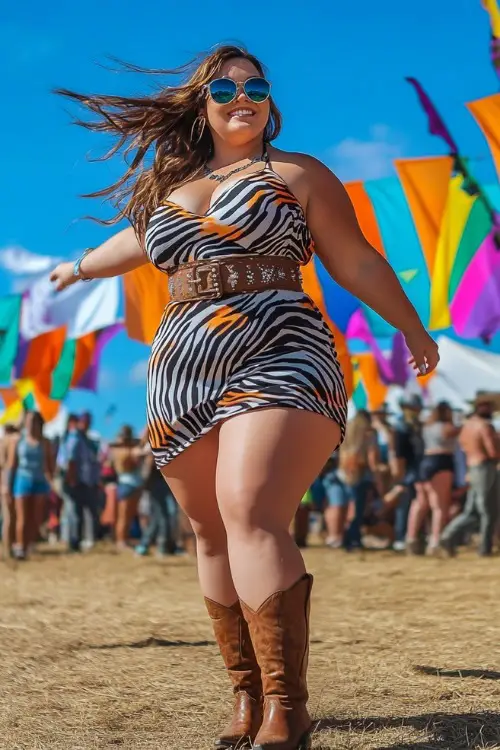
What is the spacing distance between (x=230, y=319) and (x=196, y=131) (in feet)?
2.47

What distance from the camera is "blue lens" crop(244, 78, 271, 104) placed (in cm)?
292

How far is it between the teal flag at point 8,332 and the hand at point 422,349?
45.8 ft

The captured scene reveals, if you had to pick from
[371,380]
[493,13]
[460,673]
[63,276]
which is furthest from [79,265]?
[371,380]

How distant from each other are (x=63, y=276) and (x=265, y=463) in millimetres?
1375

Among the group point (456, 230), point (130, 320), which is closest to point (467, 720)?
point (456, 230)

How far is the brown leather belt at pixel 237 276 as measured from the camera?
2.76 metres

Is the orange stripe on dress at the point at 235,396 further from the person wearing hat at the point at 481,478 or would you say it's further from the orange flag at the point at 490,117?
the person wearing hat at the point at 481,478

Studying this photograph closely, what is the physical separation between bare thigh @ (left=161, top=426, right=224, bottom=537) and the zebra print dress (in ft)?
0.11

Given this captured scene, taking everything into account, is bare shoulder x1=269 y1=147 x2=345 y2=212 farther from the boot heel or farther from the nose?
the boot heel

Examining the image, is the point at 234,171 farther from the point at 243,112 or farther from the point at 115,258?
the point at 115,258

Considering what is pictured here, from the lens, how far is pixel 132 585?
29.2 ft

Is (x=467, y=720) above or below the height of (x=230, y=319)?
below

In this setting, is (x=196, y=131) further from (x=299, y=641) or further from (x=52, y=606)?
(x=52, y=606)

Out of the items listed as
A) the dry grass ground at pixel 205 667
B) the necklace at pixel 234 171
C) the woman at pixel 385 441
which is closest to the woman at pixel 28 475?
the dry grass ground at pixel 205 667
